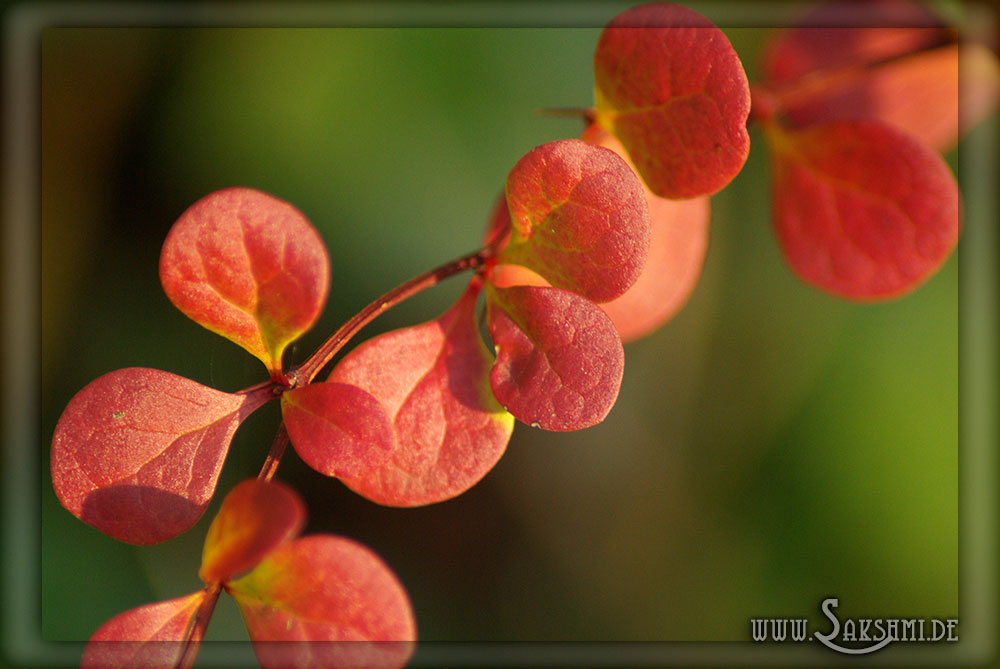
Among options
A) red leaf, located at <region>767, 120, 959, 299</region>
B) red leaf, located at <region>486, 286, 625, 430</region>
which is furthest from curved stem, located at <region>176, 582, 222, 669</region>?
red leaf, located at <region>767, 120, 959, 299</region>

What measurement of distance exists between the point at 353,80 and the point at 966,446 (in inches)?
30.8

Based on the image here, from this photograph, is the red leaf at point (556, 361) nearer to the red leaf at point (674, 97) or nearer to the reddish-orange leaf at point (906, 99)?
the red leaf at point (674, 97)

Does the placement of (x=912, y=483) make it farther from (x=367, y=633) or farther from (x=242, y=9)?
(x=242, y=9)

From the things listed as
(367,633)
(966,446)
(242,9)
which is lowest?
(966,446)

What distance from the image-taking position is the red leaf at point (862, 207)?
1.41 feet

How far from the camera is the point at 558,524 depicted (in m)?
0.92

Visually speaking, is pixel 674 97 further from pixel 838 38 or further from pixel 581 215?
pixel 838 38

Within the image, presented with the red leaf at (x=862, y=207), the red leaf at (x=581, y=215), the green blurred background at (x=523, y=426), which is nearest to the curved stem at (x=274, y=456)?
the red leaf at (x=581, y=215)

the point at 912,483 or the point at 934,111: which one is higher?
the point at 934,111

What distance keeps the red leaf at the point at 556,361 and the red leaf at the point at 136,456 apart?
0.38 feet

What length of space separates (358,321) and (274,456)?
0.20 ft

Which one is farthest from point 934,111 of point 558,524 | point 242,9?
point 242,9

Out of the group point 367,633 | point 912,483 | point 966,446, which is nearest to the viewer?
point 367,633

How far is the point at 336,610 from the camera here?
297mm
